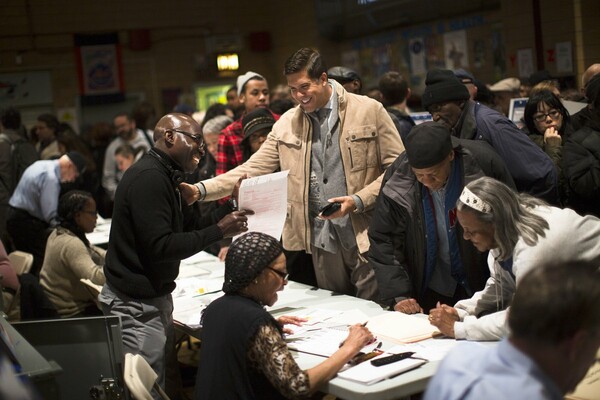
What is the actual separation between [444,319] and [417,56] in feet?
25.0

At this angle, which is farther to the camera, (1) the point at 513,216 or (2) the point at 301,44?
(2) the point at 301,44

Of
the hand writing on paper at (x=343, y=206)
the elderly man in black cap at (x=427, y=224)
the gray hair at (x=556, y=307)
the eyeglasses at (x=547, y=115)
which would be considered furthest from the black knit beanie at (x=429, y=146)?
the eyeglasses at (x=547, y=115)

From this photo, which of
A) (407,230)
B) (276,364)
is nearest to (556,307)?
(276,364)

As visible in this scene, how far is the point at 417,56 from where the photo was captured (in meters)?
10.4

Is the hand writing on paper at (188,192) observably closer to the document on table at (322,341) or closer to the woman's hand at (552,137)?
the document on table at (322,341)

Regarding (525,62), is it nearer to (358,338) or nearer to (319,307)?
(319,307)

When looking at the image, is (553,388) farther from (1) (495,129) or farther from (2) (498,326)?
(1) (495,129)

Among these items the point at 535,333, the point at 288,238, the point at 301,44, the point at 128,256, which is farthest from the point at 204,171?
the point at 301,44

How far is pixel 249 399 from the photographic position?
283cm

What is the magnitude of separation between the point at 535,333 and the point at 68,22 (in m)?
11.6

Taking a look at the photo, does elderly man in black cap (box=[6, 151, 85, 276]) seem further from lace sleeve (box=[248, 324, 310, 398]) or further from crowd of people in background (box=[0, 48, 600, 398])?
lace sleeve (box=[248, 324, 310, 398])

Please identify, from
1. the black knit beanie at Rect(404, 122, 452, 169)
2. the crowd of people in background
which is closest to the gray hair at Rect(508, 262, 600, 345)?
the crowd of people in background

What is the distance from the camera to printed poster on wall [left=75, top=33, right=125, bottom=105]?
1230 cm

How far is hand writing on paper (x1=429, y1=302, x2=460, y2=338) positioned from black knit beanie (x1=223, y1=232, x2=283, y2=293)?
Result: 67cm
